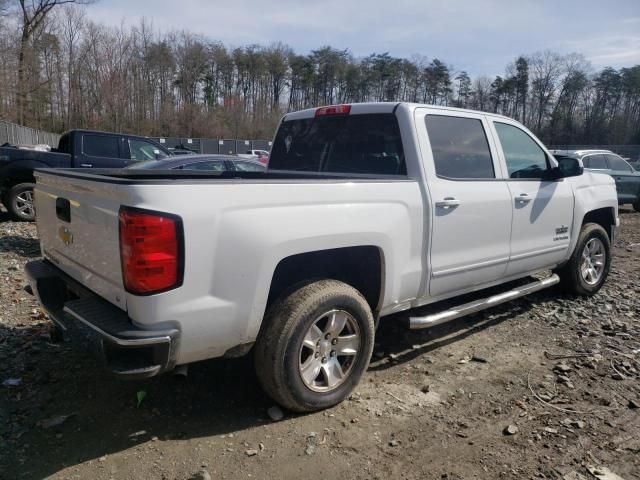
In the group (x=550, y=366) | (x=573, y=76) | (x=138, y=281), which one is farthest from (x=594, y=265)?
(x=573, y=76)

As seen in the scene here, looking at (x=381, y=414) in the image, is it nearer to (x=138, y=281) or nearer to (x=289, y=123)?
(x=138, y=281)

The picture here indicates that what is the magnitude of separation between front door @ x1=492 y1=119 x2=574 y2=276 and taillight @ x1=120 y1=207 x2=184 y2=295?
10.0 ft

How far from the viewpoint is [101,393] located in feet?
11.0

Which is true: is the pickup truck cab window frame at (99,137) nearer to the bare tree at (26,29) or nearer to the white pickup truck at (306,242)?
the white pickup truck at (306,242)

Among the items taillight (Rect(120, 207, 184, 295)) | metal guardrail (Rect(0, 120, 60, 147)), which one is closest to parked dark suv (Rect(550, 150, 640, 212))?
taillight (Rect(120, 207, 184, 295))

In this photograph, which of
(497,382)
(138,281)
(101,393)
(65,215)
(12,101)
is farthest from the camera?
(12,101)

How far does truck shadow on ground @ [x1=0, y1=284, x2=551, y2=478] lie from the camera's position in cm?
278

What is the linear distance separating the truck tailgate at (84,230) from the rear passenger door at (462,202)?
210 centimetres

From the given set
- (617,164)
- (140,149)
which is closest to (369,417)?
(140,149)

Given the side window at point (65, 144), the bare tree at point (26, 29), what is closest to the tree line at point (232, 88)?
the bare tree at point (26, 29)

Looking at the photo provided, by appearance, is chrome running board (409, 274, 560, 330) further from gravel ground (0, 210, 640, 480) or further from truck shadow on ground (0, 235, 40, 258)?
truck shadow on ground (0, 235, 40, 258)

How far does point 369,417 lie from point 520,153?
9.64 ft

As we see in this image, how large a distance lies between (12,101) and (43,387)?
4173 cm

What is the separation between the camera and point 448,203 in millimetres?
3654
